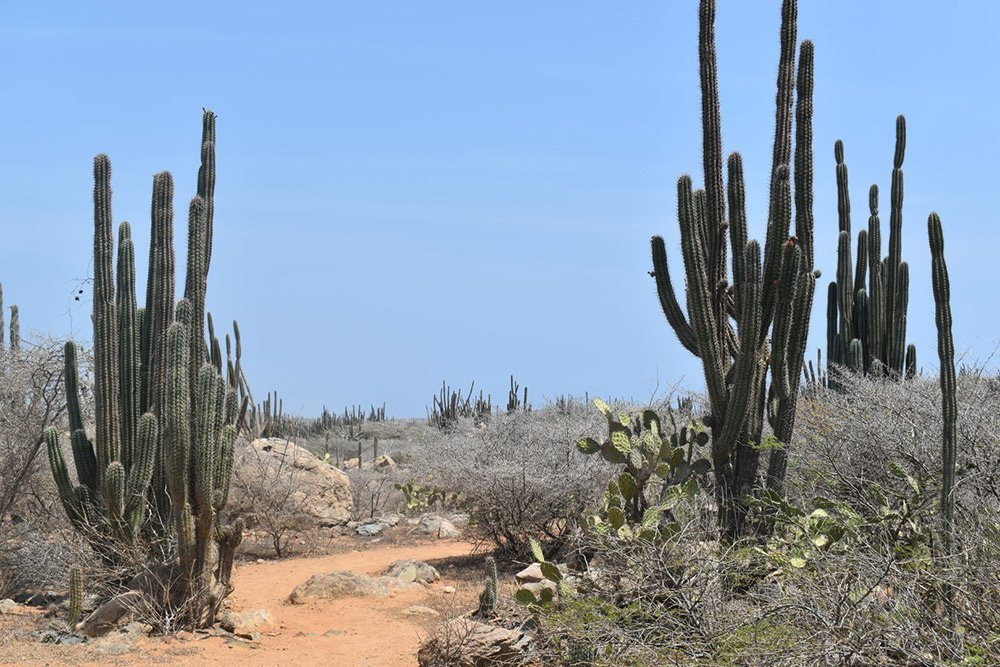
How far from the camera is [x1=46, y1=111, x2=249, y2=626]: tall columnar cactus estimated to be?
10.2m

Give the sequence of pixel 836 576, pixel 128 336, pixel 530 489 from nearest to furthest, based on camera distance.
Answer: pixel 836 576, pixel 128 336, pixel 530 489

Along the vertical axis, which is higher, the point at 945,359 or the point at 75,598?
the point at 945,359

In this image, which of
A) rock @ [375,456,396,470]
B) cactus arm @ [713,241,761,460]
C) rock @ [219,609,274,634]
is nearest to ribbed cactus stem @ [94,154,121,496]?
rock @ [219,609,274,634]

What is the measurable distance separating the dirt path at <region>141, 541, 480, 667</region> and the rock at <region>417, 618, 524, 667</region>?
75 cm

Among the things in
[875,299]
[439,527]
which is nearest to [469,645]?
[439,527]

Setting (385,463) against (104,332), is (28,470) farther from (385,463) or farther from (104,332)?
(385,463)

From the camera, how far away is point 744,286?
9.09 m

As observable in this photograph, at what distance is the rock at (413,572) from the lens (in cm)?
1283

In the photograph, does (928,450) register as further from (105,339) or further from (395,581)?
(105,339)

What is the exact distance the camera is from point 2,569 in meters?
11.7

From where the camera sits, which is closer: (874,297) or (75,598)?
(75,598)

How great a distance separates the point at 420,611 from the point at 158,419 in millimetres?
3087

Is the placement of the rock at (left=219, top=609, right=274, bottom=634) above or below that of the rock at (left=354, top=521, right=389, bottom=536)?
below

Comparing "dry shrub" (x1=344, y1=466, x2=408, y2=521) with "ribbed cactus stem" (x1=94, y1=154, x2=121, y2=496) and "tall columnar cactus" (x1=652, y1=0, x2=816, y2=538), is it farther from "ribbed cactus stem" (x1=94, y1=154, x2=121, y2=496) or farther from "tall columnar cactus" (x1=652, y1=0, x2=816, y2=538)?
"tall columnar cactus" (x1=652, y1=0, x2=816, y2=538)
